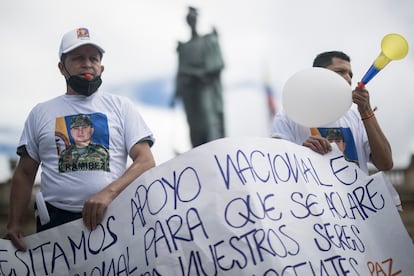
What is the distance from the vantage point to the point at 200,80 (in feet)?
44.7

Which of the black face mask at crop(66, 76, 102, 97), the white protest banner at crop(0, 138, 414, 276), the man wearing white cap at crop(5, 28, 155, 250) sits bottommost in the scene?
the white protest banner at crop(0, 138, 414, 276)

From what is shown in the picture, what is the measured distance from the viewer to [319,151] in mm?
2695

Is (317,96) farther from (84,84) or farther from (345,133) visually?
(84,84)

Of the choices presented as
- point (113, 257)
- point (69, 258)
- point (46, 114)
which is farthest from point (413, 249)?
point (46, 114)

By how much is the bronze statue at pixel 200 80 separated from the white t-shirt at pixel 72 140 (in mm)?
10361

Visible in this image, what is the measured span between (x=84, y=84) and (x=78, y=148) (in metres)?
0.28

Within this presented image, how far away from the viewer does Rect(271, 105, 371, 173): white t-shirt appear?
2996 mm

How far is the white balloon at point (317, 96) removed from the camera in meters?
2.75

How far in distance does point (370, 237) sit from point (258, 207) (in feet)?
1.58

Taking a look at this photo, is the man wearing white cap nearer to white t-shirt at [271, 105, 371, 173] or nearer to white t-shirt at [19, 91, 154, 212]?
white t-shirt at [19, 91, 154, 212]

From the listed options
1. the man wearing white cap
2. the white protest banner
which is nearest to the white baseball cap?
the man wearing white cap

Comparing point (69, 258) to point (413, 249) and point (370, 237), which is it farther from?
point (413, 249)

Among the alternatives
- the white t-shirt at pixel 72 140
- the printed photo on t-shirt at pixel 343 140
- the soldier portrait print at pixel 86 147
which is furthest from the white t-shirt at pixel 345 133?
the soldier portrait print at pixel 86 147

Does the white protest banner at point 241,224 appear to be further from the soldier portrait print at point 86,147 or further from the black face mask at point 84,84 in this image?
the black face mask at point 84,84
